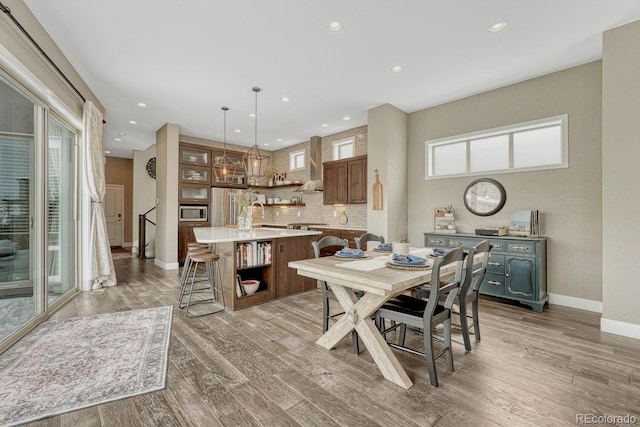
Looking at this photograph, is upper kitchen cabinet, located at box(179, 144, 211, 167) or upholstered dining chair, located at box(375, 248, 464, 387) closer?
upholstered dining chair, located at box(375, 248, 464, 387)

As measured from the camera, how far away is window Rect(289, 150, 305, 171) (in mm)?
7672

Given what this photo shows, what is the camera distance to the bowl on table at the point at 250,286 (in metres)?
3.70

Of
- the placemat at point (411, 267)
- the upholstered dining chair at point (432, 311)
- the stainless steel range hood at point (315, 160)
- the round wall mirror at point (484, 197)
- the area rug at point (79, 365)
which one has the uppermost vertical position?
the stainless steel range hood at point (315, 160)

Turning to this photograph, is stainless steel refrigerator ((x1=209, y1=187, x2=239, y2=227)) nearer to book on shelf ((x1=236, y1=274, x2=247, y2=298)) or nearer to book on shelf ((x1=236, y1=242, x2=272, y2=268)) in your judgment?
book on shelf ((x1=236, y1=242, x2=272, y2=268))

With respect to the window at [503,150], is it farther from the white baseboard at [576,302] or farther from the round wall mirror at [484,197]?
the white baseboard at [576,302]

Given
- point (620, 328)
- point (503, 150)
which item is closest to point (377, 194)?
point (503, 150)

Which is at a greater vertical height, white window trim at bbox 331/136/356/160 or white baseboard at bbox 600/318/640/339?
white window trim at bbox 331/136/356/160

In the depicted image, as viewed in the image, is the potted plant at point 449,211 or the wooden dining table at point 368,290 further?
the potted plant at point 449,211

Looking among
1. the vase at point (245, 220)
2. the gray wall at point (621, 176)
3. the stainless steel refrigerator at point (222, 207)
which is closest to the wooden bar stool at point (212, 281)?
Result: the vase at point (245, 220)

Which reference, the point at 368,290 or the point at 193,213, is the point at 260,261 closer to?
the point at 368,290

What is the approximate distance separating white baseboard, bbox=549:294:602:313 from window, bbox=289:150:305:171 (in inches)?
225

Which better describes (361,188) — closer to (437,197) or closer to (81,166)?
(437,197)

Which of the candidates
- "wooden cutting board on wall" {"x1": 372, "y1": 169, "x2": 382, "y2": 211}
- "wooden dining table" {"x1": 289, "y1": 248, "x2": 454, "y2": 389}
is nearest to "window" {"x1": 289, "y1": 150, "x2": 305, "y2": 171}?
"wooden cutting board on wall" {"x1": 372, "y1": 169, "x2": 382, "y2": 211}

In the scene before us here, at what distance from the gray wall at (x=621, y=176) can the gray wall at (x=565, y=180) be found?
647mm
